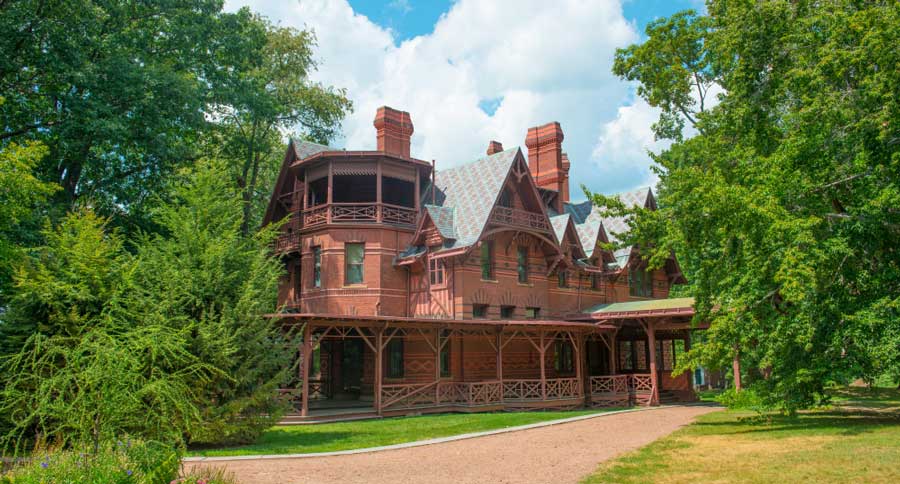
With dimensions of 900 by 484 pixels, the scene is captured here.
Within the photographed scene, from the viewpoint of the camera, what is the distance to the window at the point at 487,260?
2703 cm

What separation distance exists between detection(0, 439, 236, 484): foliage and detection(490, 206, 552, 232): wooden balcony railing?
19.3m

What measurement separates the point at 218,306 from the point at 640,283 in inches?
1008

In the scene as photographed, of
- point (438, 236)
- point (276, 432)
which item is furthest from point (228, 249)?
point (438, 236)

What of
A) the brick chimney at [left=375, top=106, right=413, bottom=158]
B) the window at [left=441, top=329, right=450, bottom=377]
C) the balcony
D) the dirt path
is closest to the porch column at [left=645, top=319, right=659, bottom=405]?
the window at [left=441, top=329, right=450, bottom=377]

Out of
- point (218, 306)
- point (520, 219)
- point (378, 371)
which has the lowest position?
point (378, 371)

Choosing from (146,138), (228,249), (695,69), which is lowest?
(228,249)

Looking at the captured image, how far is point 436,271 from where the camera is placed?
26422 mm

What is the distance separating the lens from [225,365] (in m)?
13.8

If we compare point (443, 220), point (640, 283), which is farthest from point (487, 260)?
point (640, 283)

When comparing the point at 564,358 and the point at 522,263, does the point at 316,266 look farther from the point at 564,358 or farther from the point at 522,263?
the point at 564,358

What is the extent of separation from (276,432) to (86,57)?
17486mm

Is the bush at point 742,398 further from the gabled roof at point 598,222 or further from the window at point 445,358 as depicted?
the gabled roof at point 598,222

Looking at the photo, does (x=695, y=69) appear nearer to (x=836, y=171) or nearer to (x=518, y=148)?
(x=518, y=148)

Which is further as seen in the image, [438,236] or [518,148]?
[518,148]
